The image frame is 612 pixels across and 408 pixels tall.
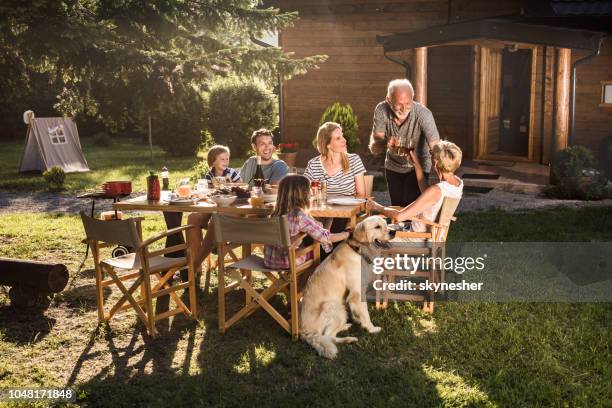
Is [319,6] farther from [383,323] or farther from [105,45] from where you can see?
[383,323]

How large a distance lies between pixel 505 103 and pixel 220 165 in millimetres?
10578

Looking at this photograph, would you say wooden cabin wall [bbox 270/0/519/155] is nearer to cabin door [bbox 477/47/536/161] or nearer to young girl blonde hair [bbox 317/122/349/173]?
cabin door [bbox 477/47/536/161]

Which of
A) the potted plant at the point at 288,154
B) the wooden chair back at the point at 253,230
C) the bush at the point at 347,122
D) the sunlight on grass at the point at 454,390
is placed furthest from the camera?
the bush at the point at 347,122

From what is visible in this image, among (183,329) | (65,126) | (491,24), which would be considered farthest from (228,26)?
(65,126)

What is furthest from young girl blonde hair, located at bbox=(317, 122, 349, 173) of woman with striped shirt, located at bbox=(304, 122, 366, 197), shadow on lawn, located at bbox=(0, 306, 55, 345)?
shadow on lawn, located at bbox=(0, 306, 55, 345)

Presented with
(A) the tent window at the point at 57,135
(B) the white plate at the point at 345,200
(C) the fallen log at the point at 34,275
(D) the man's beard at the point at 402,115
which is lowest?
(C) the fallen log at the point at 34,275

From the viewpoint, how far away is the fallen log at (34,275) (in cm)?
577

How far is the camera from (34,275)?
5.81 meters

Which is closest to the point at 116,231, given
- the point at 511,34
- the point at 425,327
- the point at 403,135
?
the point at 425,327

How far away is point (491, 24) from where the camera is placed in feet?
33.4

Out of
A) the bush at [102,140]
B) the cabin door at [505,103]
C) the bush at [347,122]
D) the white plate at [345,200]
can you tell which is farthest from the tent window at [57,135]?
the white plate at [345,200]

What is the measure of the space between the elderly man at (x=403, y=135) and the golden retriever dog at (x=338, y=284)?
1.58m

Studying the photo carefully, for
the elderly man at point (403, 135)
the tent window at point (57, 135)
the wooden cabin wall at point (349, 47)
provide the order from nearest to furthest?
the elderly man at point (403, 135), the wooden cabin wall at point (349, 47), the tent window at point (57, 135)

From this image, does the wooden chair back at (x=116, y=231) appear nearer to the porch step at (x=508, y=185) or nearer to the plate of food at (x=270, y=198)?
the plate of food at (x=270, y=198)
